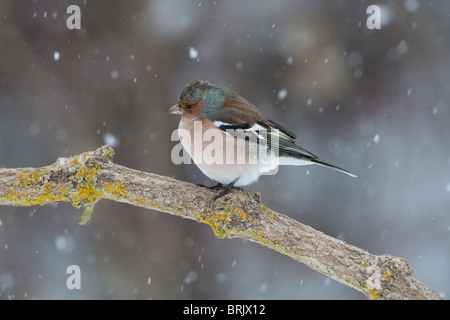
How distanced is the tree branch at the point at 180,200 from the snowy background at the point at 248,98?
183 cm

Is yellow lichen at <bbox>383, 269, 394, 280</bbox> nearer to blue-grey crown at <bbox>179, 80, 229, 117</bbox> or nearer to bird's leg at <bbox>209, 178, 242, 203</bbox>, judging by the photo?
bird's leg at <bbox>209, 178, 242, 203</bbox>

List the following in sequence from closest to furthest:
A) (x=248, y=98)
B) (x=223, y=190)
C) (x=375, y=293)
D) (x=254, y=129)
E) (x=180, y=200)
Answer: (x=375, y=293), (x=180, y=200), (x=223, y=190), (x=254, y=129), (x=248, y=98)

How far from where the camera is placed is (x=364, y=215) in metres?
5.60

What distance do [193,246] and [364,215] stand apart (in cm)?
197

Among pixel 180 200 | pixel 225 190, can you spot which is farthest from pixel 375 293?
pixel 180 200

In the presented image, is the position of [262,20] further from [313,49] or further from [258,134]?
[258,134]

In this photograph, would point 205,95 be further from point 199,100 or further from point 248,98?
point 248,98

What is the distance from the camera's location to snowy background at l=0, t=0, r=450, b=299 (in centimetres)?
525

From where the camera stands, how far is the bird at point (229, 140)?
3355 millimetres

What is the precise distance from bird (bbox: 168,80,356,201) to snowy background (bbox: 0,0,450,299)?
1.68 m

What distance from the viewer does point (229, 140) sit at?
3.34m

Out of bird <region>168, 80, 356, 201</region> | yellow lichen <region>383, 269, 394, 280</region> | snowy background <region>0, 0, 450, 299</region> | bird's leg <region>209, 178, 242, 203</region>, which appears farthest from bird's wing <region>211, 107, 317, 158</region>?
snowy background <region>0, 0, 450, 299</region>

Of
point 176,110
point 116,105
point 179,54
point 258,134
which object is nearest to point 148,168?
point 116,105

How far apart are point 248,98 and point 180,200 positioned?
2.38 meters
